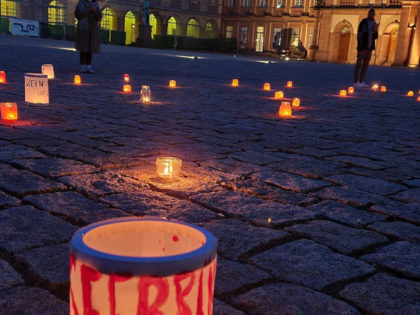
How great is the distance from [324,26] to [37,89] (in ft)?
132

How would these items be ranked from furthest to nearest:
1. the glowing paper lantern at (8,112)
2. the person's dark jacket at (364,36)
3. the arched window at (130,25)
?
the arched window at (130,25)
the person's dark jacket at (364,36)
the glowing paper lantern at (8,112)

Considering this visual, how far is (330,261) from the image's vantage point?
6.75 feet

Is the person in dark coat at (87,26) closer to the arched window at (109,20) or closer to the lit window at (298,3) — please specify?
the arched window at (109,20)

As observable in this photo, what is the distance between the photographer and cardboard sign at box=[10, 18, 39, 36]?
3662 cm

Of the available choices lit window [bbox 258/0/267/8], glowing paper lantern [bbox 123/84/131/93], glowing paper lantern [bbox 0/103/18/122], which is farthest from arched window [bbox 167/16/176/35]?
glowing paper lantern [bbox 0/103/18/122]

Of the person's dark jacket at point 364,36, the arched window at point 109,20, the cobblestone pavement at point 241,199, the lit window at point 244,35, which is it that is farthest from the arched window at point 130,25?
the cobblestone pavement at point 241,199

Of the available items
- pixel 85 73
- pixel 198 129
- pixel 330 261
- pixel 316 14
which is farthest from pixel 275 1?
pixel 330 261

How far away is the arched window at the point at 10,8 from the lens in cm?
3966

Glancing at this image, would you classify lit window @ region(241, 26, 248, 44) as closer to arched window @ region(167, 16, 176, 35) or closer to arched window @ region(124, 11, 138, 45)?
arched window @ region(167, 16, 176, 35)

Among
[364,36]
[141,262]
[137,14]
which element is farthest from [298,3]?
[141,262]

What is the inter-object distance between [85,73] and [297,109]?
18.3ft

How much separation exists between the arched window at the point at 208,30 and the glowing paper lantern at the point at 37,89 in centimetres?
4979

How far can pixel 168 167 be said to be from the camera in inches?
121

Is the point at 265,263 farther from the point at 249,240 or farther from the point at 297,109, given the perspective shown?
the point at 297,109
